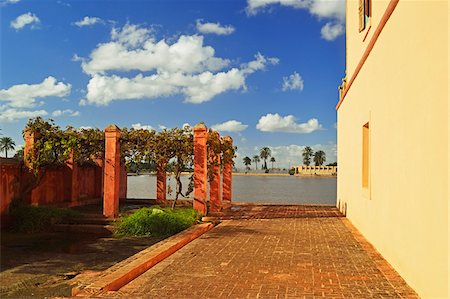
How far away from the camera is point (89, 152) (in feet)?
45.0

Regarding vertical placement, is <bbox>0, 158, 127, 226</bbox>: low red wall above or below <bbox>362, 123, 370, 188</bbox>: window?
below

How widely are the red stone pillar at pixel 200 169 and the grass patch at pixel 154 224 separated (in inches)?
64.0

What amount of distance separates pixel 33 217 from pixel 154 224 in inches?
142

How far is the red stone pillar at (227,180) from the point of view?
16.1m

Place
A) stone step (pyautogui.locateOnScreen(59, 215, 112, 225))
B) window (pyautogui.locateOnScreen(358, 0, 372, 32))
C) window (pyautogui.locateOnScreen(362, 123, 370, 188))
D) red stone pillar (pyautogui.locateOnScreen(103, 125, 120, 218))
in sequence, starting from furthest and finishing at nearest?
red stone pillar (pyautogui.locateOnScreen(103, 125, 120, 218)) < stone step (pyautogui.locateOnScreen(59, 215, 112, 225)) < window (pyautogui.locateOnScreen(362, 123, 370, 188)) < window (pyautogui.locateOnScreen(358, 0, 372, 32))

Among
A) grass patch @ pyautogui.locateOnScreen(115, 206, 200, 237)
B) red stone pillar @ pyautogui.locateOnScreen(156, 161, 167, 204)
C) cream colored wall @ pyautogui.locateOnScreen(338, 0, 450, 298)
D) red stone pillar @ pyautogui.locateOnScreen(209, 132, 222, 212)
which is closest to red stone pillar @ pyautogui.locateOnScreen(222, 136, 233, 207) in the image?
red stone pillar @ pyautogui.locateOnScreen(209, 132, 222, 212)

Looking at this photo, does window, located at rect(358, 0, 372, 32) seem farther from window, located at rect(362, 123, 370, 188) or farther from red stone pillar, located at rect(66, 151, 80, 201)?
red stone pillar, located at rect(66, 151, 80, 201)

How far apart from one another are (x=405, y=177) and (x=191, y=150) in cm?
816

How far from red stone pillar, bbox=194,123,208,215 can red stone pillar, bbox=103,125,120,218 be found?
2293 millimetres

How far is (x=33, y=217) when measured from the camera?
11594 millimetres

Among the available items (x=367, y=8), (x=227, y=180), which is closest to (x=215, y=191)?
(x=227, y=180)

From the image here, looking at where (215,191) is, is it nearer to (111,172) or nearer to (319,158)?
(111,172)

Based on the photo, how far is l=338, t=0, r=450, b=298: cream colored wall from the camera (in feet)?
14.0

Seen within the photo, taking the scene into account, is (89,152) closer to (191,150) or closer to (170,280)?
(191,150)
